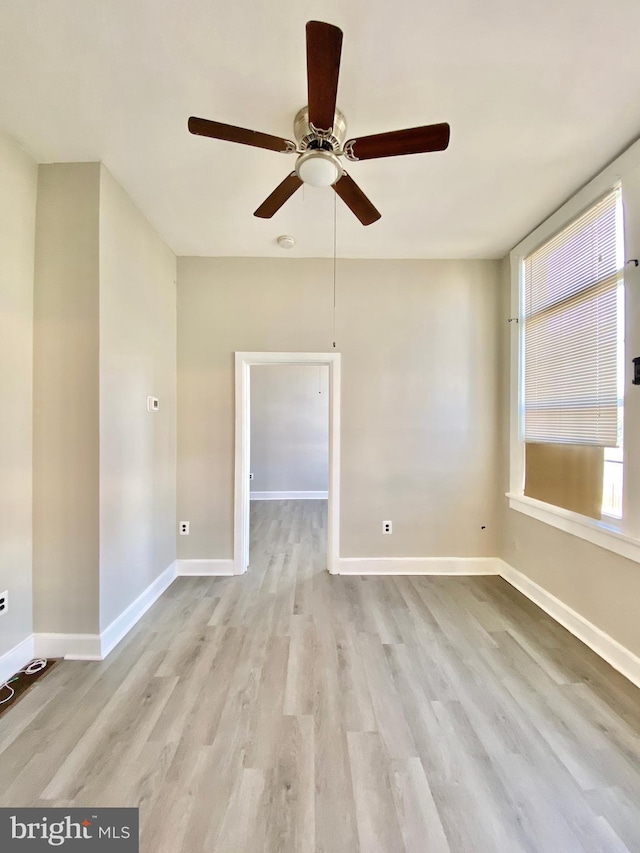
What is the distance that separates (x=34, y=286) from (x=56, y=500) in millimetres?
1226

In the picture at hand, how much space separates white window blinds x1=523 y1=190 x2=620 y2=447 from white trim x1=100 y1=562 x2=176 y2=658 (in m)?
3.21

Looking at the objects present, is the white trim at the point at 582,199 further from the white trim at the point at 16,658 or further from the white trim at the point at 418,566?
the white trim at the point at 16,658

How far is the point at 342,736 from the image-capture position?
1512 millimetres

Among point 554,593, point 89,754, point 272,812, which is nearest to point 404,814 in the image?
point 272,812

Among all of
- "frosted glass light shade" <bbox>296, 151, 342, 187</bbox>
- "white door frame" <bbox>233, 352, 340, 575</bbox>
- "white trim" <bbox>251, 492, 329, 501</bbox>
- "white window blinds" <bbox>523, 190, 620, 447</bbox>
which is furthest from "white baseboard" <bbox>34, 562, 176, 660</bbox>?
"white trim" <bbox>251, 492, 329, 501</bbox>

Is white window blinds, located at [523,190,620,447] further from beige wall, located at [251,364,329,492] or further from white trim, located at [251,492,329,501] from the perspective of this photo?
white trim, located at [251,492,329,501]

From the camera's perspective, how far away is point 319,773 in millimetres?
1353

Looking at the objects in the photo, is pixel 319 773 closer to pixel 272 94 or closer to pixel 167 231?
pixel 272 94

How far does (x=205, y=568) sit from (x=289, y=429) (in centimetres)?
345

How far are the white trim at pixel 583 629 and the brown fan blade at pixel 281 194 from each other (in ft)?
9.77

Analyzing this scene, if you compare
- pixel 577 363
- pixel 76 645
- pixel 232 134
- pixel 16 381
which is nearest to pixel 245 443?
pixel 16 381

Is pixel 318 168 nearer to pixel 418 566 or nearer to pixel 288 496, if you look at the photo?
pixel 418 566

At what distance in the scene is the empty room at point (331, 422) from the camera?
128 centimetres

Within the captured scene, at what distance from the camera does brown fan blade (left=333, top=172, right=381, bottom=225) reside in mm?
1619
